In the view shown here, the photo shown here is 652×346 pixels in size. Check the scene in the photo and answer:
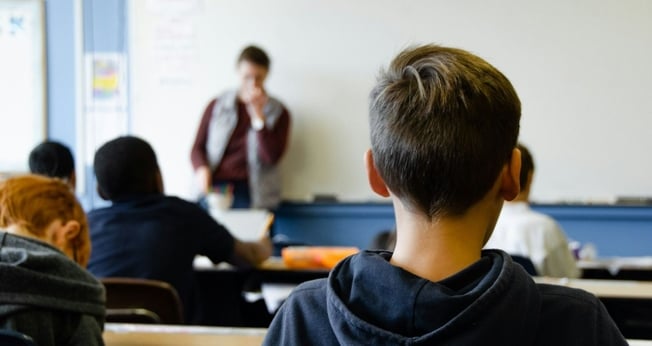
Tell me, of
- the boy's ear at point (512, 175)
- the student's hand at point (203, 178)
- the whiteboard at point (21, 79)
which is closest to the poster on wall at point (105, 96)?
the whiteboard at point (21, 79)

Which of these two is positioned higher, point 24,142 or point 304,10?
point 304,10

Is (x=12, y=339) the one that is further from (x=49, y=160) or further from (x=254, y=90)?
(x=254, y=90)

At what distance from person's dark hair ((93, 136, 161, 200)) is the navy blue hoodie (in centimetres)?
158

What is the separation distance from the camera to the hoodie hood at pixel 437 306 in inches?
31.4

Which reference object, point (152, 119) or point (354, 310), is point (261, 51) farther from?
point (354, 310)

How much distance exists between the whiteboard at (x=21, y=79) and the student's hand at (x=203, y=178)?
1.19 m

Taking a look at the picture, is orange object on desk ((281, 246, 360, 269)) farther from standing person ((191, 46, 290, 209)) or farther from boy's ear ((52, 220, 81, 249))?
standing person ((191, 46, 290, 209))

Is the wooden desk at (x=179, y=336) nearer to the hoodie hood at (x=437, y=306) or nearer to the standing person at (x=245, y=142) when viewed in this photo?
the hoodie hood at (x=437, y=306)

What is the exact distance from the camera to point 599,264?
2.94 meters

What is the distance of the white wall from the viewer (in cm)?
433

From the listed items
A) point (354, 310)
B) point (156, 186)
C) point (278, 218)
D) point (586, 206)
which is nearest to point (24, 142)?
point (278, 218)

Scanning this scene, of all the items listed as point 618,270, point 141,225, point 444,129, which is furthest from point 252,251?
point 444,129

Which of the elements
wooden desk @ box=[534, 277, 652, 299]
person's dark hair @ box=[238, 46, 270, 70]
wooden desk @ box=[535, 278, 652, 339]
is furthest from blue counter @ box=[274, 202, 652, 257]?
wooden desk @ box=[534, 277, 652, 299]

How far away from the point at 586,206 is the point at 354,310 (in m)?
3.85
